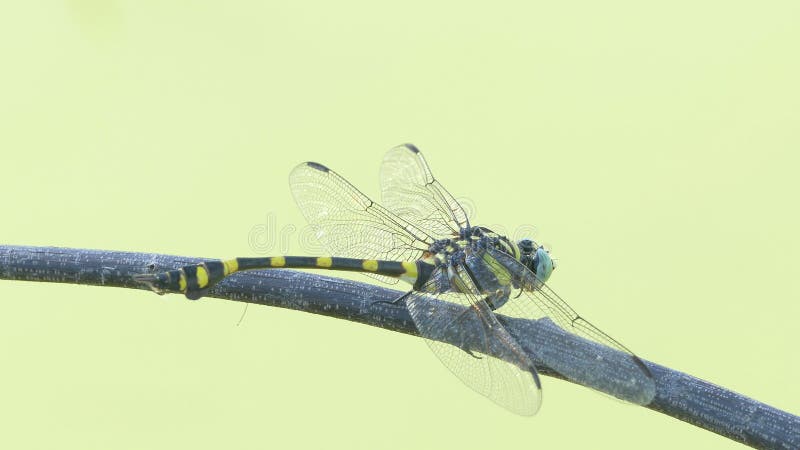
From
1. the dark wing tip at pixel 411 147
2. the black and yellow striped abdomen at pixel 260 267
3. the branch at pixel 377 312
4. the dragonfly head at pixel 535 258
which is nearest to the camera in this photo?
the branch at pixel 377 312

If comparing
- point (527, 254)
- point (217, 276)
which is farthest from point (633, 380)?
point (217, 276)

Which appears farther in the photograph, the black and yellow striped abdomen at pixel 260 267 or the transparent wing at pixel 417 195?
the transparent wing at pixel 417 195

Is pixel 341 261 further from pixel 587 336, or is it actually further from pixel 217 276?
pixel 587 336

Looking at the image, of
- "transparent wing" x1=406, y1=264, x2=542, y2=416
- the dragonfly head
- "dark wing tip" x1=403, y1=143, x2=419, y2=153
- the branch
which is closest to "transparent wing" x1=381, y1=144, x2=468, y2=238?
"dark wing tip" x1=403, y1=143, x2=419, y2=153

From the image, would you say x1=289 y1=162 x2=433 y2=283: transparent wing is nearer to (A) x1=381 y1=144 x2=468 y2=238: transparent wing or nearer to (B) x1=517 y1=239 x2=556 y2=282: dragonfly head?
(A) x1=381 y1=144 x2=468 y2=238: transparent wing

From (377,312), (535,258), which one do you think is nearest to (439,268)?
(535,258)

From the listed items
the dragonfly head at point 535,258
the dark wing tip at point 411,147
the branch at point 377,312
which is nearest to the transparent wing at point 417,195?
the dark wing tip at point 411,147

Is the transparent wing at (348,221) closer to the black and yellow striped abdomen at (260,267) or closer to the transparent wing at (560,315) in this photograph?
the black and yellow striped abdomen at (260,267)

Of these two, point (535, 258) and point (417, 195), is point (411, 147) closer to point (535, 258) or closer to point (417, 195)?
point (417, 195)
